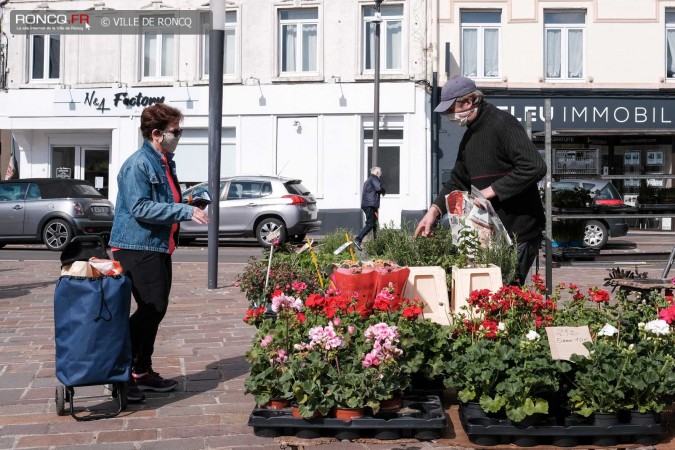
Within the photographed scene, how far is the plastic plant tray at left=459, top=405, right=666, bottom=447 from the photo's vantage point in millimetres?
4332

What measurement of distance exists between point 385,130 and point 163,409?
20322mm

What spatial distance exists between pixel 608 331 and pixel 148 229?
2743mm

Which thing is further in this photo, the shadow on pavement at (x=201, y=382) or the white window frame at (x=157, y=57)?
the white window frame at (x=157, y=57)

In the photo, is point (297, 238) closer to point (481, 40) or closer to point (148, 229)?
point (481, 40)

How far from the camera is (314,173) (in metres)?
25.5

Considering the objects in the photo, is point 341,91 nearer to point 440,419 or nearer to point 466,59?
point 466,59

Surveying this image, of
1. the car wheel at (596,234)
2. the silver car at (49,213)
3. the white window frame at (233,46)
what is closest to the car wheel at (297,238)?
the silver car at (49,213)

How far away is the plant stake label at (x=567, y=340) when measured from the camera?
441 centimetres

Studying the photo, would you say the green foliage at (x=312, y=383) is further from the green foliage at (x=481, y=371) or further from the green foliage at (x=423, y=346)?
the green foliage at (x=481, y=371)

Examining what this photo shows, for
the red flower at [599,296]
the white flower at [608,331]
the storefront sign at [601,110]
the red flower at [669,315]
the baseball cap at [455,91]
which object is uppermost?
the storefront sign at [601,110]

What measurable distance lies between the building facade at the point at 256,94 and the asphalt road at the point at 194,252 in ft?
14.2

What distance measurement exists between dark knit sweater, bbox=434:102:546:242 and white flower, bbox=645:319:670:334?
4.24 ft

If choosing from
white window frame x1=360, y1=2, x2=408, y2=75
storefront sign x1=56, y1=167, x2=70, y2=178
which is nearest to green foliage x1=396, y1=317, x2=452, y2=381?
white window frame x1=360, y1=2, x2=408, y2=75

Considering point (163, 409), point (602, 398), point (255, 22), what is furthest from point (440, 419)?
point (255, 22)
